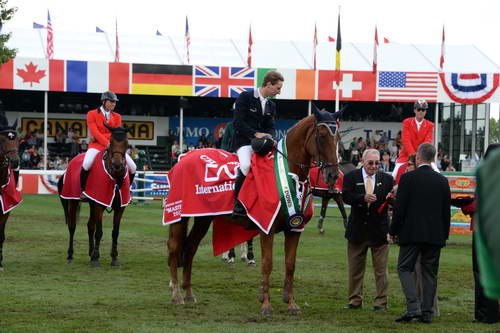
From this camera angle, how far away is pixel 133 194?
28531 mm

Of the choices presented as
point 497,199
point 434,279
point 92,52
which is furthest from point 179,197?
point 92,52

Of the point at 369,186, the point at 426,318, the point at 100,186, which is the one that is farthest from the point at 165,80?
the point at 426,318

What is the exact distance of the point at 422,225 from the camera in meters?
7.67

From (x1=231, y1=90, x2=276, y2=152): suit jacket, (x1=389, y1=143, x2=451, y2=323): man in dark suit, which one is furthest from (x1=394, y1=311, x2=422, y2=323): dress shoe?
(x1=231, y1=90, x2=276, y2=152): suit jacket

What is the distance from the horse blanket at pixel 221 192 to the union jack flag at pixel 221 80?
→ 22.9m

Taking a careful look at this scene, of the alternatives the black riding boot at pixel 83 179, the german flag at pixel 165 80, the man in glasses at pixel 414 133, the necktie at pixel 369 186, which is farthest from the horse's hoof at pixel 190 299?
the german flag at pixel 165 80

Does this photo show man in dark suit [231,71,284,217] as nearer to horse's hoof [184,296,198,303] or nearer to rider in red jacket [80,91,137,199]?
horse's hoof [184,296,198,303]

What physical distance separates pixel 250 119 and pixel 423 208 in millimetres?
2326

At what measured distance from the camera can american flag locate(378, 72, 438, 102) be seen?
1284 inches

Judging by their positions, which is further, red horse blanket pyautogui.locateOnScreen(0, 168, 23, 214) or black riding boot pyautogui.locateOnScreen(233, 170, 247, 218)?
red horse blanket pyautogui.locateOnScreen(0, 168, 23, 214)

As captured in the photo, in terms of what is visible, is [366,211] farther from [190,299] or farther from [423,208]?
[190,299]

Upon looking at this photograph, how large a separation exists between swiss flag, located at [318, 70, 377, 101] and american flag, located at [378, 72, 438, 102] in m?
0.45

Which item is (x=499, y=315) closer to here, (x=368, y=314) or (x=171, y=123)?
(x=368, y=314)

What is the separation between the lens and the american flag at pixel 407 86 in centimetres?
3262
